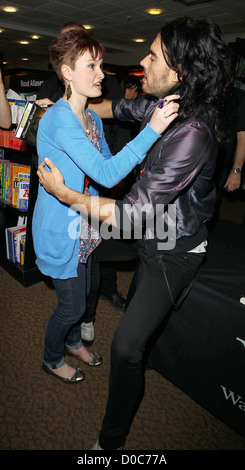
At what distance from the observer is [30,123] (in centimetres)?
146

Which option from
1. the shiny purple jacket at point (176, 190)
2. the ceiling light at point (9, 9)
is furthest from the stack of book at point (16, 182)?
the ceiling light at point (9, 9)

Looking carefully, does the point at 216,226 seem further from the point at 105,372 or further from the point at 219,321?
the point at 105,372

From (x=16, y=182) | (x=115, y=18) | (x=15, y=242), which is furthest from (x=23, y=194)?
(x=115, y=18)

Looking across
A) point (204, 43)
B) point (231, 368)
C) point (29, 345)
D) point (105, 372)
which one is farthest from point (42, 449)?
point (204, 43)

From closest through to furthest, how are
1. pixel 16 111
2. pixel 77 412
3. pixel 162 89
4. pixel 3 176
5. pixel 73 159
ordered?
pixel 73 159 < pixel 162 89 < pixel 77 412 < pixel 16 111 < pixel 3 176

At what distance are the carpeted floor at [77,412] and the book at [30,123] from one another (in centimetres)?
131

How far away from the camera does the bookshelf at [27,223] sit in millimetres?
2271

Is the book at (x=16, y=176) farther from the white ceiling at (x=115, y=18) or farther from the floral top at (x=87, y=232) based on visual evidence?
the white ceiling at (x=115, y=18)

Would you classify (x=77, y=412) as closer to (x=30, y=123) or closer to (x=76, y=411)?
(x=76, y=411)

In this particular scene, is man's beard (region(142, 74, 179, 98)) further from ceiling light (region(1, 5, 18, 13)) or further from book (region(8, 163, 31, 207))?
ceiling light (region(1, 5, 18, 13))

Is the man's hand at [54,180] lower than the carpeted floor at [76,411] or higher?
higher

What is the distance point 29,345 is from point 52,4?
7.94m

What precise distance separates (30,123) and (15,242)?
1333mm

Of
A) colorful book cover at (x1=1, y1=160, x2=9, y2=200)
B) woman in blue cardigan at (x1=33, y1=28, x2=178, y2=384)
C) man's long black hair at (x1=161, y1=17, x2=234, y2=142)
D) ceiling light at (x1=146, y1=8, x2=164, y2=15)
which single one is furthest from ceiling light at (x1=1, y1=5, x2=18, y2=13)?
man's long black hair at (x1=161, y1=17, x2=234, y2=142)
